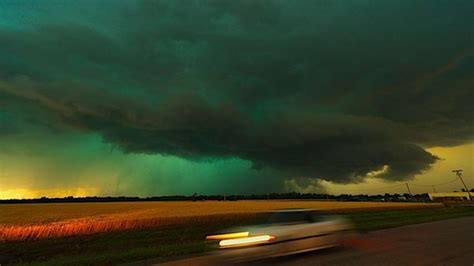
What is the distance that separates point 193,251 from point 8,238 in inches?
679

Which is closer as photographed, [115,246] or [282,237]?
[282,237]

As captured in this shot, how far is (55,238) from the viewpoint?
65.7 ft

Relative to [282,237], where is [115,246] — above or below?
below

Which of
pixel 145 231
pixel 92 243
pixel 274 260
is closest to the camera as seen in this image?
pixel 274 260

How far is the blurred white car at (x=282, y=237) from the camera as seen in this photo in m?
7.40

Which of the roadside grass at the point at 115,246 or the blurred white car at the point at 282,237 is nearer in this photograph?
the blurred white car at the point at 282,237

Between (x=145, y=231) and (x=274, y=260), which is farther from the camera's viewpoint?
(x=145, y=231)

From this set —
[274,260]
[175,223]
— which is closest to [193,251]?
[274,260]

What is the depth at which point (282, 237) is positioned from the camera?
777cm

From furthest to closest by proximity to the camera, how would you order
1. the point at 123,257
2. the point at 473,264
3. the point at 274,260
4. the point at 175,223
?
the point at 175,223
the point at 123,257
the point at 274,260
the point at 473,264

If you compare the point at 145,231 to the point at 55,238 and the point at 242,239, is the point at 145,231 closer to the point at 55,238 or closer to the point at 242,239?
the point at 55,238

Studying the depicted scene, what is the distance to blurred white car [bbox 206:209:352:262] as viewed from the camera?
7.40m

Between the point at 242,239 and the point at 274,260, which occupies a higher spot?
the point at 242,239

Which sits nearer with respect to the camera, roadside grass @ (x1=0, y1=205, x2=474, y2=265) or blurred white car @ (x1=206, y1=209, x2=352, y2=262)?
blurred white car @ (x1=206, y1=209, x2=352, y2=262)
